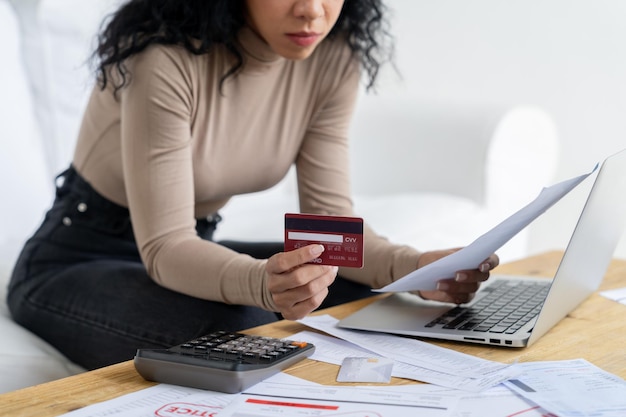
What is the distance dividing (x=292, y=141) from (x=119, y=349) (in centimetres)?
46

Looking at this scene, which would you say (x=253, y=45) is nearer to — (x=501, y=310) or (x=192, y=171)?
(x=192, y=171)

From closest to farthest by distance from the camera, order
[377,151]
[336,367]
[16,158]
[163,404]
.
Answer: [163,404] → [336,367] → [16,158] → [377,151]

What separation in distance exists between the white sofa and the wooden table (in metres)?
0.77

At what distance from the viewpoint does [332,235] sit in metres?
0.76

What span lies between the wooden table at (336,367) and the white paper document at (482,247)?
0.09 metres

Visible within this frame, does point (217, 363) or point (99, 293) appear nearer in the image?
point (217, 363)

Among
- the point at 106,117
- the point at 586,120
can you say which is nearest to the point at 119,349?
the point at 106,117

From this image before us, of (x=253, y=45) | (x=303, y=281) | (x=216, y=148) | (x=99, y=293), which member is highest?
(x=253, y=45)

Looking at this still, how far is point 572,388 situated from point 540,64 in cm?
176

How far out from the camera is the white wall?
2.19m

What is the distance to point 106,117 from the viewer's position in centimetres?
125

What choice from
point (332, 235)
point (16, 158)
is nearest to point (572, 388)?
point (332, 235)

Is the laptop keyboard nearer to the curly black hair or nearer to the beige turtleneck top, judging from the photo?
the beige turtleneck top

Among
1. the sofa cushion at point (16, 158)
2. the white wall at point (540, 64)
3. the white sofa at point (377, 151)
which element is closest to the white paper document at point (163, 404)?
the sofa cushion at point (16, 158)
